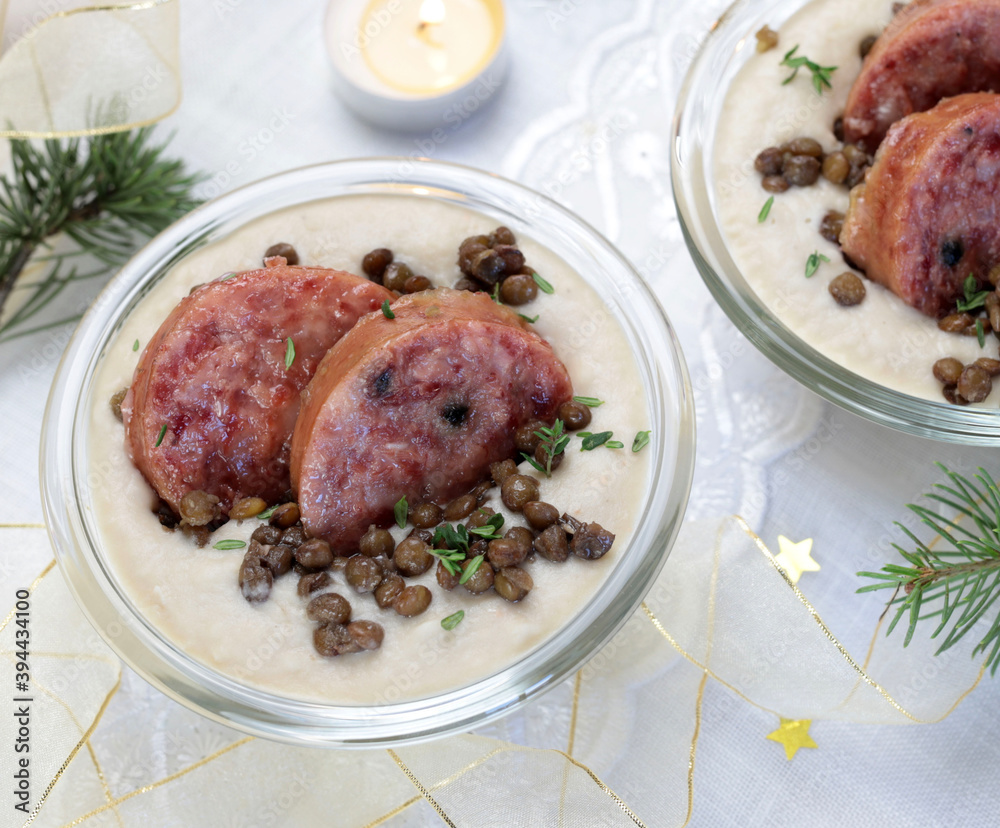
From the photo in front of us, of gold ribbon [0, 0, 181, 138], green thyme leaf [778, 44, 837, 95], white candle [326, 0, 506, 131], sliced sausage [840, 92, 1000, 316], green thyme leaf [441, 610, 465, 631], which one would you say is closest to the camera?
green thyme leaf [441, 610, 465, 631]

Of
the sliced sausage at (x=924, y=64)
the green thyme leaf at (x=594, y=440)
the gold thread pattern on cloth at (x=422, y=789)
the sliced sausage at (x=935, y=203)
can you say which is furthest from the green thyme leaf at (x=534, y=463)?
the sliced sausage at (x=924, y=64)

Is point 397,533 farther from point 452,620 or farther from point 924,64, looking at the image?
point 924,64

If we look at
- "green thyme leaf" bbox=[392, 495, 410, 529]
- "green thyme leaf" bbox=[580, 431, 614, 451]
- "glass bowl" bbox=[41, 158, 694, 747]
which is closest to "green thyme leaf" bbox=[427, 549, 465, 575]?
"green thyme leaf" bbox=[392, 495, 410, 529]

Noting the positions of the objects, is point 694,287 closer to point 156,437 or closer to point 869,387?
point 869,387

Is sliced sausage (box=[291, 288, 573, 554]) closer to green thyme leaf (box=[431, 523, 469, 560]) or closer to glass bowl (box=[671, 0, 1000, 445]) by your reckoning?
green thyme leaf (box=[431, 523, 469, 560])

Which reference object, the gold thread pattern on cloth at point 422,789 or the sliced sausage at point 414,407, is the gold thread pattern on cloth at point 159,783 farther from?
the sliced sausage at point 414,407
